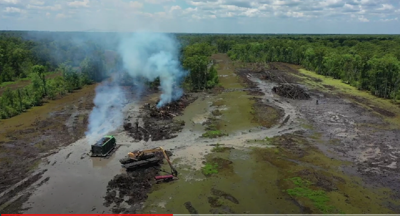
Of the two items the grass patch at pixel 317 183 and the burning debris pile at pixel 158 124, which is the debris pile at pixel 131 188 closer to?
the burning debris pile at pixel 158 124

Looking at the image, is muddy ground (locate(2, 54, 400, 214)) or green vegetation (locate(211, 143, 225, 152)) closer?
muddy ground (locate(2, 54, 400, 214))

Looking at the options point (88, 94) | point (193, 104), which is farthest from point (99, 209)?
point (88, 94)

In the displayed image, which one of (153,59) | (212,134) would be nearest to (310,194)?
(212,134)

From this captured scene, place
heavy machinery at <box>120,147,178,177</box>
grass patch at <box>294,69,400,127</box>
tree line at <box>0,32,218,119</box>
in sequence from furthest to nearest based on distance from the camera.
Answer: tree line at <box>0,32,218,119</box> → grass patch at <box>294,69,400,127</box> → heavy machinery at <box>120,147,178,177</box>

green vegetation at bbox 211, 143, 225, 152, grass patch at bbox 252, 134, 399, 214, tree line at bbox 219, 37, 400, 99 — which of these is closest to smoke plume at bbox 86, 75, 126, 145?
green vegetation at bbox 211, 143, 225, 152

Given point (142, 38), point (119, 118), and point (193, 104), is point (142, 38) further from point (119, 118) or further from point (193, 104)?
point (119, 118)

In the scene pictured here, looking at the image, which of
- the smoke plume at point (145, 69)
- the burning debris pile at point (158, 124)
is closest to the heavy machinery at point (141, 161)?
the burning debris pile at point (158, 124)

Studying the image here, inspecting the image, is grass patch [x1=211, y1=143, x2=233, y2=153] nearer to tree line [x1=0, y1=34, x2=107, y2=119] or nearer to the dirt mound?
the dirt mound
